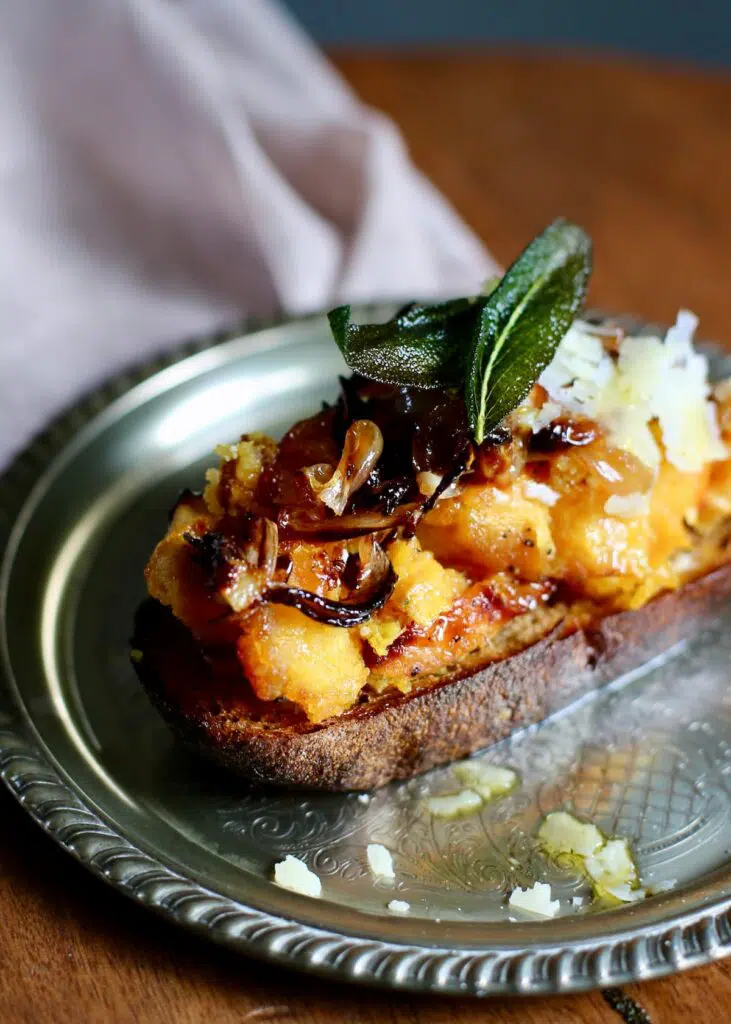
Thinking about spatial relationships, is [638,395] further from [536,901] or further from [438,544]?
[536,901]

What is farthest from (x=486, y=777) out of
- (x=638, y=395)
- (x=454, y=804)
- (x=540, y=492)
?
(x=638, y=395)

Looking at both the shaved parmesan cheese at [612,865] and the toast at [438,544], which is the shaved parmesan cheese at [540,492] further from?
the shaved parmesan cheese at [612,865]

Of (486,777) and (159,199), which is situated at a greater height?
(159,199)

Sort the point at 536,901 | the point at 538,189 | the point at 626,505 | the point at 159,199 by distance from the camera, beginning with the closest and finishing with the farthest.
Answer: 1. the point at 536,901
2. the point at 626,505
3. the point at 159,199
4. the point at 538,189

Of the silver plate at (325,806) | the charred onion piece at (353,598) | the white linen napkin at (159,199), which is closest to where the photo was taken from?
the silver plate at (325,806)

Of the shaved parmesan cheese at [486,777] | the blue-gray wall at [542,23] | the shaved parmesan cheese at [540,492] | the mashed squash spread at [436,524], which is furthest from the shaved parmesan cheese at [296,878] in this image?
the blue-gray wall at [542,23]

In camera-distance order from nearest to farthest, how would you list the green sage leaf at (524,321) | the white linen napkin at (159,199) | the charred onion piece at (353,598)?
the charred onion piece at (353,598), the green sage leaf at (524,321), the white linen napkin at (159,199)
